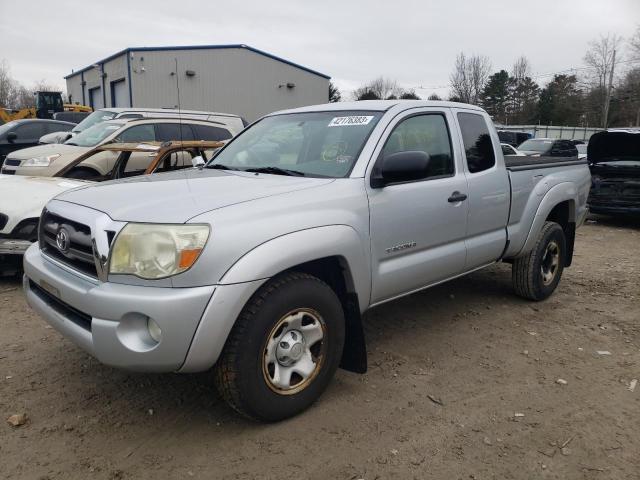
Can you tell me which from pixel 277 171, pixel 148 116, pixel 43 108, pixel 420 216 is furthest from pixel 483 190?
pixel 43 108

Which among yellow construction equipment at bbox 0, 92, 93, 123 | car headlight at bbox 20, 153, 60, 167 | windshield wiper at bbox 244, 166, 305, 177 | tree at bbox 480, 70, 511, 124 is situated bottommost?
car headlight at bbox 20, 153, 60, 167

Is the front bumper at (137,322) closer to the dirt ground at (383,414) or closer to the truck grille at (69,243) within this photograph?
the truck grille at (69,243)

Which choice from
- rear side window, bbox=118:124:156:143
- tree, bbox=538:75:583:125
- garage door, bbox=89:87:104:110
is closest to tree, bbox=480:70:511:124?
tree, bbox=538:75:583:125

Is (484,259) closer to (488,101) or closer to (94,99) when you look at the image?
(94,99)

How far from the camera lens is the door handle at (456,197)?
12.1ft

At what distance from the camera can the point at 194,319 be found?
2365 mm

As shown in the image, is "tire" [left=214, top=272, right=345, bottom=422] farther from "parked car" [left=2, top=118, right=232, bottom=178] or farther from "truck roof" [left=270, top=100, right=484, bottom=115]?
"parked car" [left=2, top=118, right=232, bottom=178]

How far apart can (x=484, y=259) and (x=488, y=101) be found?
63752 mm

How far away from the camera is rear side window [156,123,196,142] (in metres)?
8.97

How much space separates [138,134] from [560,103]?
189 feet

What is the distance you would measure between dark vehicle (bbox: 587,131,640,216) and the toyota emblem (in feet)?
31.0

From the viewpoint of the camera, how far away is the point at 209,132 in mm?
9375

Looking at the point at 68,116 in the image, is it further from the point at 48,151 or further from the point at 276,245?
the point at 276,245

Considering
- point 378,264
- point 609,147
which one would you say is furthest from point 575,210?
point 609,147
